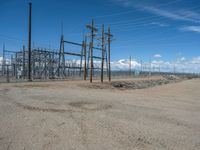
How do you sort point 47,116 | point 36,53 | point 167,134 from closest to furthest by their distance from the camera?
1. point 167,134
2. point 47,116
3. point 36,53

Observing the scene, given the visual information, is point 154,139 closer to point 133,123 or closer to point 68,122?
point 133,123

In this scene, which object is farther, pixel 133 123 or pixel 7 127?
pixel 133 123

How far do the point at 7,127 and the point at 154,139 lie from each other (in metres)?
4.15

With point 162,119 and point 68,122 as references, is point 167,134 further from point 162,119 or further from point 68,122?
point 68,122

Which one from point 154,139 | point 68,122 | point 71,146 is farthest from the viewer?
point 68,122

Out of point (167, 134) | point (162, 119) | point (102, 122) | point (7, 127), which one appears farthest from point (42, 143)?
point (162, 119)

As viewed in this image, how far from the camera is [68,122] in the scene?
6.62 metres

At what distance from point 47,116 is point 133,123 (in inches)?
119

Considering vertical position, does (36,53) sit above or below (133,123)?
above

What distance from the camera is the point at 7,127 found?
5.93 meters

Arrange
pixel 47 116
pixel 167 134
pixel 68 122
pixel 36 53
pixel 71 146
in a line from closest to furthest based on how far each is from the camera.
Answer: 1. pixel 71 146
2. pixel 167 134
3. pixel 68 122
4. pixel 47 116
5. pixel 36 53

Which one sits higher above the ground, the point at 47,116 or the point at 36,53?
the point at 36,53

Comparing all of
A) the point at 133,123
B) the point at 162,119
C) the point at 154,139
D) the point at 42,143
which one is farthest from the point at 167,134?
the point at 42,143

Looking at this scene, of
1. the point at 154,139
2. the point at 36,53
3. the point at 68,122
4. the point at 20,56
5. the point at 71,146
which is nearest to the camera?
the point at 71,146
